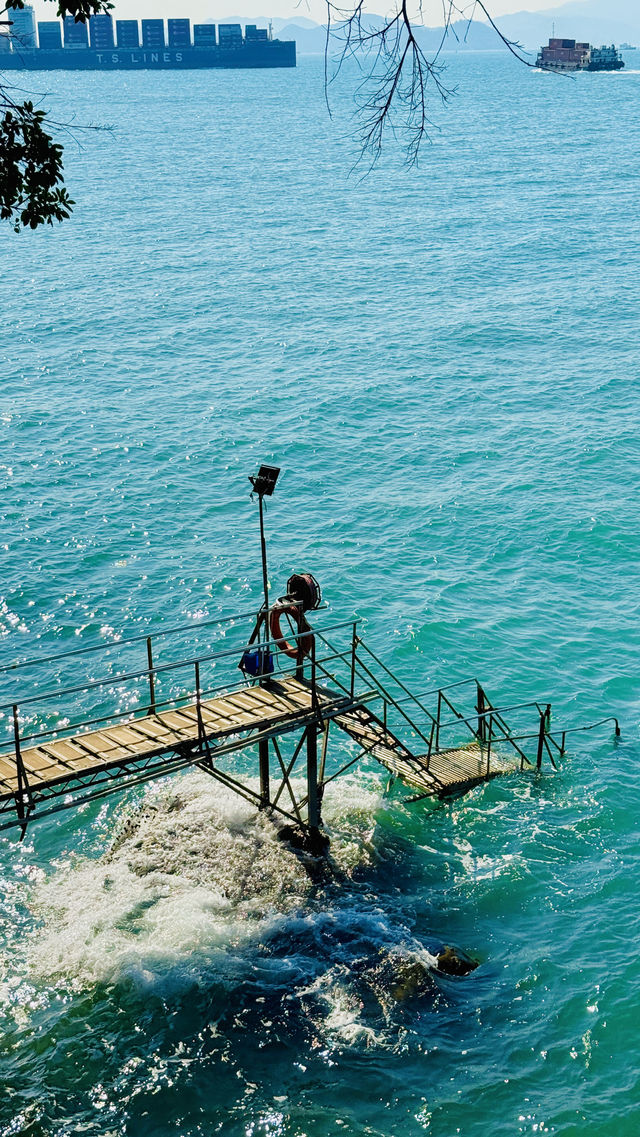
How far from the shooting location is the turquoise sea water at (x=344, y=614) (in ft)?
57.7

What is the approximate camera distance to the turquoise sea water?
1759 cm

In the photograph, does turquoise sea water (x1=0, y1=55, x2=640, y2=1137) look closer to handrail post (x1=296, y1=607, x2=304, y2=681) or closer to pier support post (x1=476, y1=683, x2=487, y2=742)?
pier support post (x1=476, y1=683, x2=487, y2=742)

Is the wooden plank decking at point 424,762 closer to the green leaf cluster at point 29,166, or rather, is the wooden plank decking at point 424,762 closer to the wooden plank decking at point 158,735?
the wooden plank decking at point 158,735

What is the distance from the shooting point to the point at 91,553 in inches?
1389

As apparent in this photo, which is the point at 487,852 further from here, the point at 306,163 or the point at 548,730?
the point at 306,163

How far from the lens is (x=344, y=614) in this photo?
105ft

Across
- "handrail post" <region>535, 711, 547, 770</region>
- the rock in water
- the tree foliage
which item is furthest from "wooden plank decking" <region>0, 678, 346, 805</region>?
the tree foliage

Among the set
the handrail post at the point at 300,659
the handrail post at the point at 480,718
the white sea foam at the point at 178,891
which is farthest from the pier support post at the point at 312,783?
the handrail post at the point at 480,718

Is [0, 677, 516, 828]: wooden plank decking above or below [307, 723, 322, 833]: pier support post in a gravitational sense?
above

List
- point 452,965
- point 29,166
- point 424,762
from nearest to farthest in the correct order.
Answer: point 29,166, point 452,965, point 424,762

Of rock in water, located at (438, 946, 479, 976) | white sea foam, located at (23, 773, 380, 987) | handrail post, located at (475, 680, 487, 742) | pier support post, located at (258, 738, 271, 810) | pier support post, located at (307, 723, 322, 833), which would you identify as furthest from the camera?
handrail post, located at (475, 680, 487, 742)

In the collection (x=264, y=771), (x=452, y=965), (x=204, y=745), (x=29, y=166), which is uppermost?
(x=29, y=166)

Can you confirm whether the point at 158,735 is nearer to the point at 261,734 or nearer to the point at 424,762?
the point at 261,734

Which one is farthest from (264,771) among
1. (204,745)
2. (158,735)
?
(158,735)
